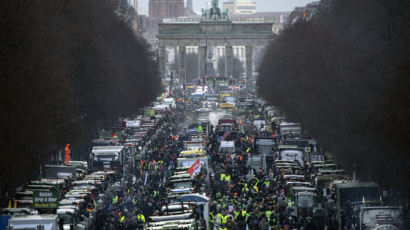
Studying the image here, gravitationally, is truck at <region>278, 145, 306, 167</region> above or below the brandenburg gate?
below

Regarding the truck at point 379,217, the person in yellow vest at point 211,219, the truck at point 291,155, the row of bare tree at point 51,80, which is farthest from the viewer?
the truck at point 291,155

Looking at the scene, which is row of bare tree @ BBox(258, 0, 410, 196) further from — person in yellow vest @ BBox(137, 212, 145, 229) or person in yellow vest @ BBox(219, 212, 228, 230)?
person in yellow vest @ BBox(137, 212, 145, 229)

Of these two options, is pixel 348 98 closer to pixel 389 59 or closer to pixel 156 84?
pixel 389 59

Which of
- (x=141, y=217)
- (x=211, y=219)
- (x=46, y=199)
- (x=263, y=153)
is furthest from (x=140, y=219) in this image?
(x=263, y=153)

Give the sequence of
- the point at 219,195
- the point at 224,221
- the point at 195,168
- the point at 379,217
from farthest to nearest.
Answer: the point at 195,168 → the point at 219,195 → the point at 224,221 → the point at 379,217

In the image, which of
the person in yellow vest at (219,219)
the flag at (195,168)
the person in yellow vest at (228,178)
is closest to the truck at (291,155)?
the person in yellow vest at (228,178)

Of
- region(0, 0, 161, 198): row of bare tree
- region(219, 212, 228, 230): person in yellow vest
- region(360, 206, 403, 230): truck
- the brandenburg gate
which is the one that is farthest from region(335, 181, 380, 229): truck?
the brandenburg gate

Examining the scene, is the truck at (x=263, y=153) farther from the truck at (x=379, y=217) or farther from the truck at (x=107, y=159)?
the truck at (x=379, y=217)

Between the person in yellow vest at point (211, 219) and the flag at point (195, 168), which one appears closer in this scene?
the person in yellow vest at point (211, 219)

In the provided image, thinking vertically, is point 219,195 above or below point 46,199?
below

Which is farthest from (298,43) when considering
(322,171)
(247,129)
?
(322,171)

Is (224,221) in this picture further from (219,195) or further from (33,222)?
(33,222)
